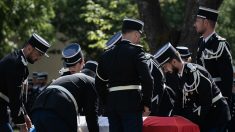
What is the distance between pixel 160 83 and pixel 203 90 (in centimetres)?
121

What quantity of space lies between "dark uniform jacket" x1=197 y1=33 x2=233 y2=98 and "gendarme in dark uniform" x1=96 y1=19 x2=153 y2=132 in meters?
1.25

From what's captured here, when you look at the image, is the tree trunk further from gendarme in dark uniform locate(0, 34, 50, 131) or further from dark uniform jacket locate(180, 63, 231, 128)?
dark uniform jacket locate(180, 63, 231, 128)

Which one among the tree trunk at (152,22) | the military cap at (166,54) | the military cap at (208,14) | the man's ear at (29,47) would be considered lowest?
the tree trunk at (152,22)

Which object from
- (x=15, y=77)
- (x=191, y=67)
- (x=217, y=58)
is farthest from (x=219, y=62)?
(x=15, y=77)

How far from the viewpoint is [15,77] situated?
26.8 ft

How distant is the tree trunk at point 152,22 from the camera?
12969mm

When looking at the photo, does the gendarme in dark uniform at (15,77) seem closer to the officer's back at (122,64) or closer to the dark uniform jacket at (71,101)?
the dark uniform jacket at (71,101)

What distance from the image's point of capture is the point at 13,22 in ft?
87.7

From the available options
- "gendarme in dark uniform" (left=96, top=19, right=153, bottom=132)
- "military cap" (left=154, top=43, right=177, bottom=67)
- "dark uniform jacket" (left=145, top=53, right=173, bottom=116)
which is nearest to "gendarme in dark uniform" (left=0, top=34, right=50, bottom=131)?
"gendarme in dark uniform" (left=96, top=19, right=153, bottom=132)

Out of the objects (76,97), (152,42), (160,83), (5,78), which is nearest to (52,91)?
(76,97)

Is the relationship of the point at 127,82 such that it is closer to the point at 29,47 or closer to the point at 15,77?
the point at 15,77

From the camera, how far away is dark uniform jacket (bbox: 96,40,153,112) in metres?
7.12

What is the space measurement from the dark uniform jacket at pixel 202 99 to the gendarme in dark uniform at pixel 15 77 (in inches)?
80.7

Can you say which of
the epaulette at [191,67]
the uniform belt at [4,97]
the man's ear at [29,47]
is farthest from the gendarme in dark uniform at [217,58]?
the uniform belt at [4,97]
